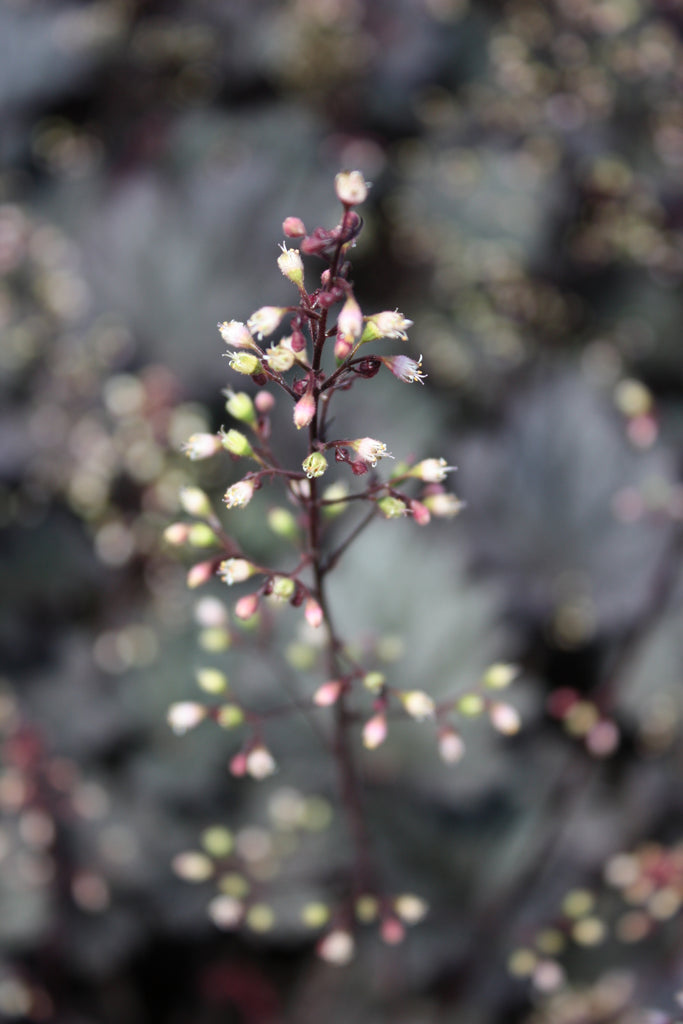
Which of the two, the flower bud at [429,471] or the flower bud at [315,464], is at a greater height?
the flower bud at [429,471]

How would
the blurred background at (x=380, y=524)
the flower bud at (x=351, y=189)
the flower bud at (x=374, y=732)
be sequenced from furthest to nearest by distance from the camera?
the blurred background at (x=380, y=524), the flower bud at (x=374, y=732), the flower bud at (x=351, y=189)

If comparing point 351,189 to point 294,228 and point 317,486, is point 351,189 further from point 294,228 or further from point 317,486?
point 317,486

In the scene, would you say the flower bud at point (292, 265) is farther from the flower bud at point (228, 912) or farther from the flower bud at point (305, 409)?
the flower bud at point (228, 912)

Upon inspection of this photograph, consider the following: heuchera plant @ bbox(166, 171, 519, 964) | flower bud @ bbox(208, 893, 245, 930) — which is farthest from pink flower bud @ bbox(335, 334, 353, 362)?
flower bud @ bbox(208, 893, 245, 930)

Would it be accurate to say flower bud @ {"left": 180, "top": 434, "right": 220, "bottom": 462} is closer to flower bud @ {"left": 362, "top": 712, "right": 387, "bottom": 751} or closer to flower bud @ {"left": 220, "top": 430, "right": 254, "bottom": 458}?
flower bud @ {"left": 220, "top": 430, "right": 254, "bottom": 458}

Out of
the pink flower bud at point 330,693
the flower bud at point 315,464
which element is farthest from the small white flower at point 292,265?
the pink flower bud at point 330,693

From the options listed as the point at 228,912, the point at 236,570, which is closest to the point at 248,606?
the point at 236,570
